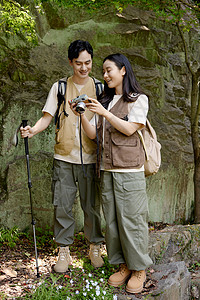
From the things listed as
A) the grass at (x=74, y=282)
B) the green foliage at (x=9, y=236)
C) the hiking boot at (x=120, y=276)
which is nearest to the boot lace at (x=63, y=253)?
the grass at (x=74, y=282)

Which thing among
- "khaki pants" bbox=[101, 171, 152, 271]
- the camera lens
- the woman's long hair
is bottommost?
"khaki pants" bbox=[101, 171, 152, 271]

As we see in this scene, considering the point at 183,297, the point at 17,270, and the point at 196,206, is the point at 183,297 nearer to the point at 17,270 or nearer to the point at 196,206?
the point at 17,270

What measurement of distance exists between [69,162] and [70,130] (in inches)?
13.9

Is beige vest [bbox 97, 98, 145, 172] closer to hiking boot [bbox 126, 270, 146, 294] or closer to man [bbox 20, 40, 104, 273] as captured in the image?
man [bbox 20, 40, 104, 273]

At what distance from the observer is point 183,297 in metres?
3.61

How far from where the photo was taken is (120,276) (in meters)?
3.37

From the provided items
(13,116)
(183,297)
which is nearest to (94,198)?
(183,297)

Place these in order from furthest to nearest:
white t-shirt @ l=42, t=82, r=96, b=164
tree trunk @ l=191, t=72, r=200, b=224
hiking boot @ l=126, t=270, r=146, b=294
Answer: tree trunk @ l=191, t=72, r=200, b=224 < white t-shirt @ l=42, t=82, r=96, b=164 < hiking boot @ l=126, t=270, r=146, b=294

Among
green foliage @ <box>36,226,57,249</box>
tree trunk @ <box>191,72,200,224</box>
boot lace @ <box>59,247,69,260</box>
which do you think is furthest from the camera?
tree trunk @ <box>191,72,200,224</box>

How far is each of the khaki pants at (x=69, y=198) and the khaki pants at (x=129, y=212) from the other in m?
0.39

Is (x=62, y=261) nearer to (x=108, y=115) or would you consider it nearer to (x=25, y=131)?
(x=25, y=131)

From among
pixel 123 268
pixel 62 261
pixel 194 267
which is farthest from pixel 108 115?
pixel 194 267

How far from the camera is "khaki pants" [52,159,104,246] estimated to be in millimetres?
3539

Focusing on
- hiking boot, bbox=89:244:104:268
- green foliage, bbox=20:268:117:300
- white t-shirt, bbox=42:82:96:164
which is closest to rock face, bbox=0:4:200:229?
hiking boot, bbox=89:244:104:268
